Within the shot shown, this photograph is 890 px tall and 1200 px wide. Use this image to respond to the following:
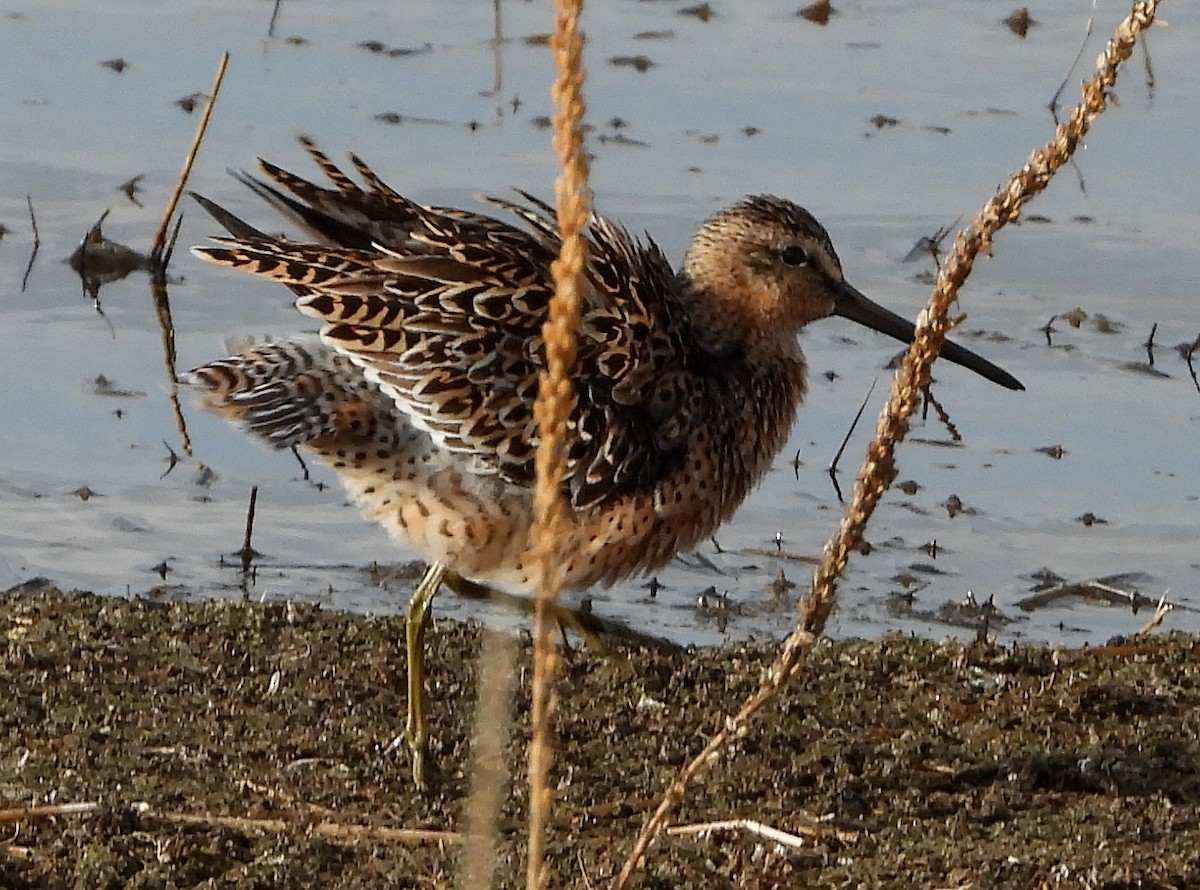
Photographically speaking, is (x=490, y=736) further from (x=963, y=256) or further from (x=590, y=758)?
(x=963, y=256)

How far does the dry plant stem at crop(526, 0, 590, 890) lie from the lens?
5.24 ft

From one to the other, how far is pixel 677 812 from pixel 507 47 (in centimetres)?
557

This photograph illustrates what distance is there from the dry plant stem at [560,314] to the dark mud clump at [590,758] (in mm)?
1430

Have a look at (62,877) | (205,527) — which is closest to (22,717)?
(62,877)

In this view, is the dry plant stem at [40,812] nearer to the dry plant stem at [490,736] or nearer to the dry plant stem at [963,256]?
the dry plant stem at [490,736]

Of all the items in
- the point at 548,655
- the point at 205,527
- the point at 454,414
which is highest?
the point at 548,655

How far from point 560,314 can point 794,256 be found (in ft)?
9.92

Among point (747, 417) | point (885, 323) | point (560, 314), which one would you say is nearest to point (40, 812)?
point (747, 417)

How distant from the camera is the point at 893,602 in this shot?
5047mm

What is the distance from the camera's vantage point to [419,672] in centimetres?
387

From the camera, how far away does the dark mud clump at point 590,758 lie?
3148 mm

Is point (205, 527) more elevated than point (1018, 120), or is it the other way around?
point (1018, 120)

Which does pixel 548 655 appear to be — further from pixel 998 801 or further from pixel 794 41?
pixel 794 41

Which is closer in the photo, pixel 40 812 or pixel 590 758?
pixel 40 812
